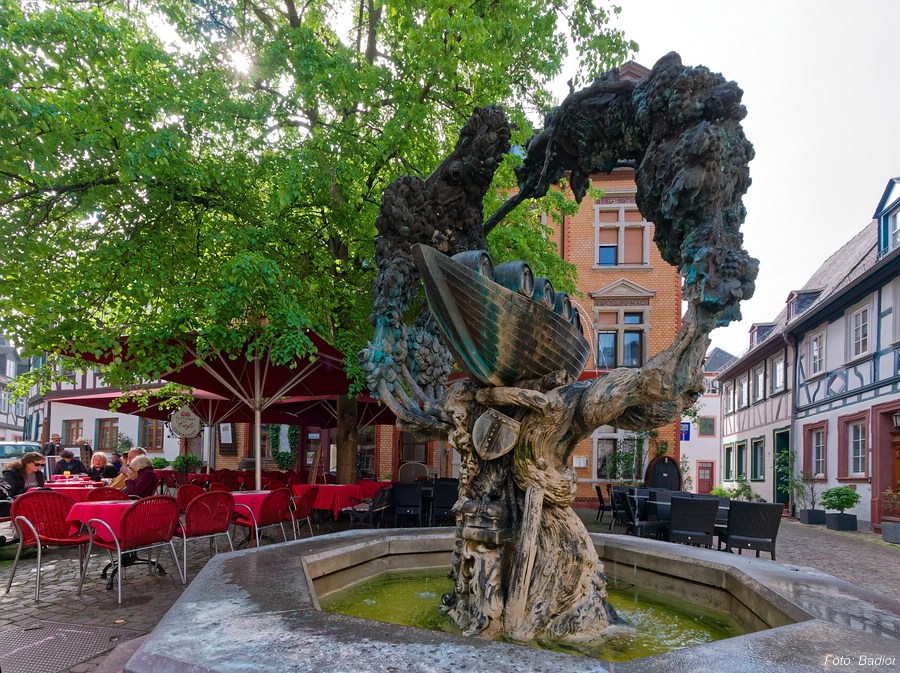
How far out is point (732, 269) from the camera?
3.15 meters

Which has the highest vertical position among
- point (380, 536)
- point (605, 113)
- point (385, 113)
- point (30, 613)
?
point (385, 113)

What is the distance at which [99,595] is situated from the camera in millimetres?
5566

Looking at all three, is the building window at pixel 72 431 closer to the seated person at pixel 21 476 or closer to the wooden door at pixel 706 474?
the seated person at pixel 21 476

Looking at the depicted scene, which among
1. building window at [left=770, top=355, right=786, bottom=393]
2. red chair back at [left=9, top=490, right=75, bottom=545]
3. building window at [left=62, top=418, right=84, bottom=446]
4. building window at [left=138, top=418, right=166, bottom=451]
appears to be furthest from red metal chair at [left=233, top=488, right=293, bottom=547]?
building window at [left=62, top=418, right=84, bottom=446]

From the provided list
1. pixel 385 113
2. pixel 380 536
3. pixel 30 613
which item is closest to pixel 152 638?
pixel 380 536

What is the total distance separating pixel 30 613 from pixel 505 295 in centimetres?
473

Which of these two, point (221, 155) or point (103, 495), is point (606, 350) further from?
point (103, 495)

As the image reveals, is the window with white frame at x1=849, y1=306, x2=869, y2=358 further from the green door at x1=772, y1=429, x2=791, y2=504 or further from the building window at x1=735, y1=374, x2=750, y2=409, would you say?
the building window at x1=735, y1=374, x2=750, y2=409

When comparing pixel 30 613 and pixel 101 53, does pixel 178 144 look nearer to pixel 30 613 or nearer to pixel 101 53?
pixel 101 53

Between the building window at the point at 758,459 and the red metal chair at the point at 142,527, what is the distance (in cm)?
2362

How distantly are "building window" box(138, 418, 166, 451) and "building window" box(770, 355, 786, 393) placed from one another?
26.2m

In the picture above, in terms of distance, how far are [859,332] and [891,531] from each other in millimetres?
6119

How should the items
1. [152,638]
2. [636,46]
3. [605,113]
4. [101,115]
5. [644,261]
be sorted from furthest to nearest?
[644,261] < [636,46] < [101,115] < [605,113] < [152,638]

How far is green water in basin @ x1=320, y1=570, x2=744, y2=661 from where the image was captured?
341 cm
